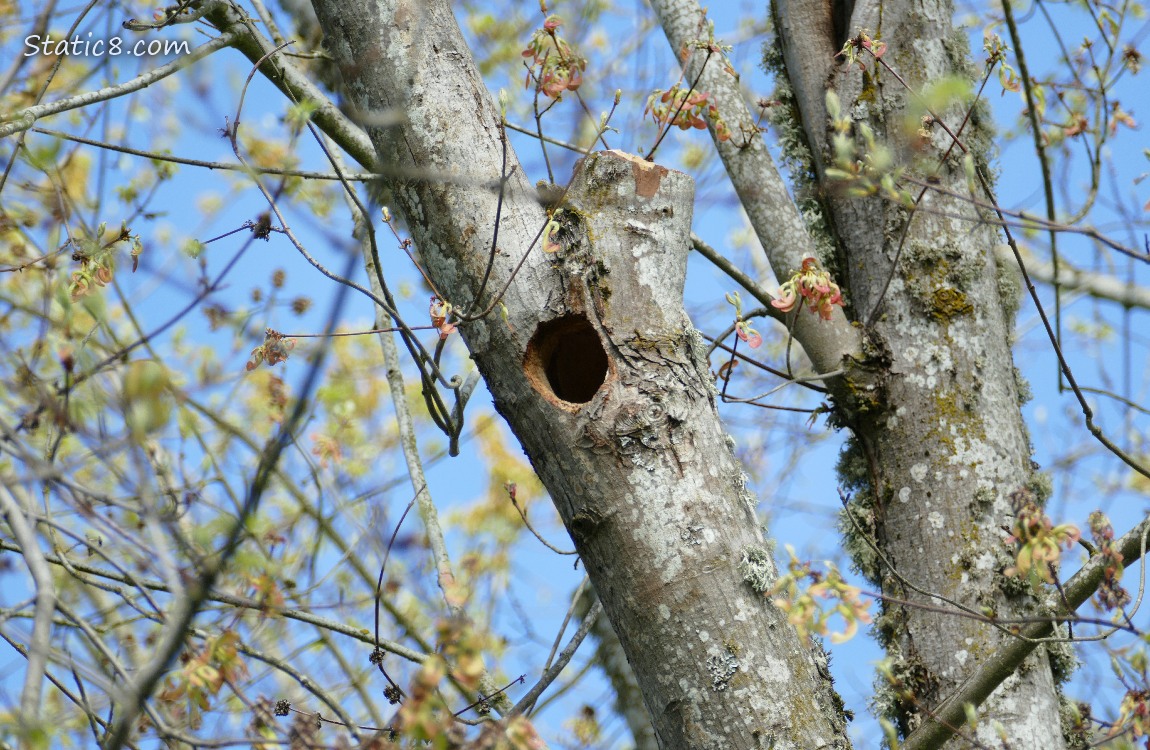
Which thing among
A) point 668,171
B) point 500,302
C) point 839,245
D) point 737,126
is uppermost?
point 737,126

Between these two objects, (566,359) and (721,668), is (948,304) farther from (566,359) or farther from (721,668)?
(721,668)

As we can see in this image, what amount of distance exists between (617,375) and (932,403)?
1149mm

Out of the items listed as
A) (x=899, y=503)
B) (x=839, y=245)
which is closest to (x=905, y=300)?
(x=839, y=245)

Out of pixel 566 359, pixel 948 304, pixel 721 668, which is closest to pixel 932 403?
pixel 948 304

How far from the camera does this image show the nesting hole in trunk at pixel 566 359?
2.09m

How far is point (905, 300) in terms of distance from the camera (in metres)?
2.81

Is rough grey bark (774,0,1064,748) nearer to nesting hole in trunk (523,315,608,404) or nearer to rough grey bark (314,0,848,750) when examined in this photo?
rough grey bark (314,0,848,750)

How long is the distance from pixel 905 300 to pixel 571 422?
1.32 metres

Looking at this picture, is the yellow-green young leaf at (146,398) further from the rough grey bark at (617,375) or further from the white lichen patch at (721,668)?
the white lichen patch at (721,668)

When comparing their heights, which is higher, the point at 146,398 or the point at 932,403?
the point at 932,403

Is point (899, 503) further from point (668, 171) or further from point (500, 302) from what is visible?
point (500, 302)

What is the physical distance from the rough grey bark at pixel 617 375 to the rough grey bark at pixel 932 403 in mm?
706

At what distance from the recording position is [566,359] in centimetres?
246

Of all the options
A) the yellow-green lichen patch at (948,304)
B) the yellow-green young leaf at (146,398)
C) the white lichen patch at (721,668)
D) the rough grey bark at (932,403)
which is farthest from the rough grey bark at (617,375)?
the yellow-green lichen patch at (948,304)
